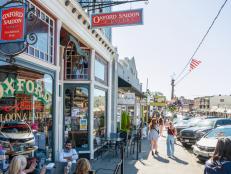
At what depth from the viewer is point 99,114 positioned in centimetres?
1298

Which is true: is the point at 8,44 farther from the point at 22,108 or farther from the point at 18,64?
the point at 22,108

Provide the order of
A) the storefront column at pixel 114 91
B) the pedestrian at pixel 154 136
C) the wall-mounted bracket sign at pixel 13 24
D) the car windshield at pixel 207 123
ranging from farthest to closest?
the car windshield at pixel 207 123, the storefront column at pixel 114 91, the pedestrian at pixel 154 136, the wall-mounted bracket sign at pixel 13 24

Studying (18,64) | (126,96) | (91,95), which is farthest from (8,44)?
(126,96)

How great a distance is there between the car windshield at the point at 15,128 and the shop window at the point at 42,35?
158cm

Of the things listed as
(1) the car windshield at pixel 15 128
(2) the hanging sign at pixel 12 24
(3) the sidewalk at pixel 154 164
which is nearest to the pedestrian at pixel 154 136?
(3) the sidewalk at pixel 154 164

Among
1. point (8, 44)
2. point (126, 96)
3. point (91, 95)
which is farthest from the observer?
point (126, 96)

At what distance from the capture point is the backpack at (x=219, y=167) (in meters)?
3.65

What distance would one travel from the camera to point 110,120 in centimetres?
Result: 1488

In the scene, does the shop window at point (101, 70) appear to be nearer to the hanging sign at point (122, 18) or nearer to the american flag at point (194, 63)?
the hanging sign at point (122, 18)

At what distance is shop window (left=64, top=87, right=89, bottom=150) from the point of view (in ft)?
36.7

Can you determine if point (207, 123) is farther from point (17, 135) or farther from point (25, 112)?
point (17, 135)

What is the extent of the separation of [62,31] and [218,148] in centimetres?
668

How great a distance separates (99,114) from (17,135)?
22.0 ft

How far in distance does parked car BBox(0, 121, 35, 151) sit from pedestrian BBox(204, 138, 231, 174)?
13.2ft
